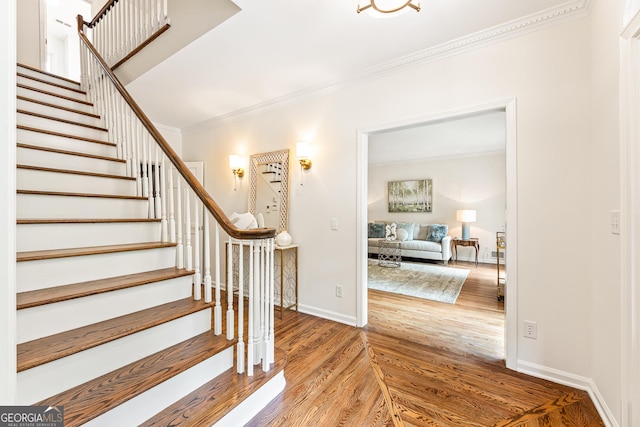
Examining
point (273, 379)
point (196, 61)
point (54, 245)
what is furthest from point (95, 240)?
point (196, 61)

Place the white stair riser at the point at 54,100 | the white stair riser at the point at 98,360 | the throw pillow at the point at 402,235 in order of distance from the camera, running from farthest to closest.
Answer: the throw pillow at the point at 402,235 < the white stair riser at the point at 54,100 < the white stair riser at the point at 98,360

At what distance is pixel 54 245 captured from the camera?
1.65m

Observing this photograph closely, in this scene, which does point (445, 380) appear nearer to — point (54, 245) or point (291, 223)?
point (291, 223)

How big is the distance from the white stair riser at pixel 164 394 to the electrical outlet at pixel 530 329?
84.0 inches

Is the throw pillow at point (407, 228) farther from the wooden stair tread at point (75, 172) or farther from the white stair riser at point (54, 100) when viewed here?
the white stair riser at point (54, 100)

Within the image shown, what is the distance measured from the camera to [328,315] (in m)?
2.97

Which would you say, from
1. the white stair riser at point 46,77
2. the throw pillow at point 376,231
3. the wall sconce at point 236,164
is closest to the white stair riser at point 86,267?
the wall sconce at point 236,164

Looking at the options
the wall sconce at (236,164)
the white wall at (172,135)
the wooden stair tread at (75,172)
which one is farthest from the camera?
the white wall at (172,135)

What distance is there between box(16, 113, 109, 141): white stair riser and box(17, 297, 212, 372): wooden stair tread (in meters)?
2.02

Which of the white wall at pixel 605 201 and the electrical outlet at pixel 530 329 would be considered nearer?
the white wall at pixel 605 201

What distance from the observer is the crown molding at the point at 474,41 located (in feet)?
6.05

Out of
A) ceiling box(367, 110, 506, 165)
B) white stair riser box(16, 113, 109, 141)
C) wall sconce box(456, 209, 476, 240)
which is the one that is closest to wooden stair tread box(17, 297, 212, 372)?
white stair riser box(16, 113, 109, 141)

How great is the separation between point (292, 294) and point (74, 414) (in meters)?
2.27

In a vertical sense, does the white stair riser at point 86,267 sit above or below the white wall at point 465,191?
below
